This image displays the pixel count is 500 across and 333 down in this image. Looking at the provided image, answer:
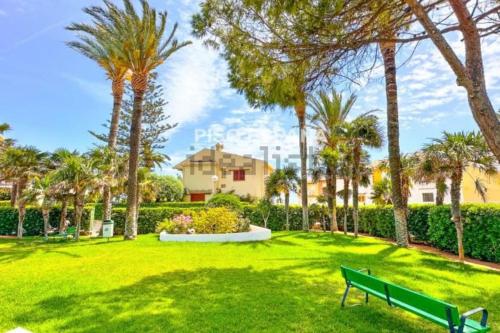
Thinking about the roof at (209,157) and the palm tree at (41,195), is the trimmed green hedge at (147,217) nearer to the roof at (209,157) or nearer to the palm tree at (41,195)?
the palm tree at (41,195)

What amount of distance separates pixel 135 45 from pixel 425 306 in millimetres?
15727

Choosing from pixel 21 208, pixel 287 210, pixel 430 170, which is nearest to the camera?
pixel 430 170

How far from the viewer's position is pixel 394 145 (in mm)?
12977

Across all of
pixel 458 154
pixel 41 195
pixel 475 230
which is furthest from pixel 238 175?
pixel 458 154

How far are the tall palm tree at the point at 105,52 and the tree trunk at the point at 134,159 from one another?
4.27ft

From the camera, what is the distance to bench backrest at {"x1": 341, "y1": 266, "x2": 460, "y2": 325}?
3307mm

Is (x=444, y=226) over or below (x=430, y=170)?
below

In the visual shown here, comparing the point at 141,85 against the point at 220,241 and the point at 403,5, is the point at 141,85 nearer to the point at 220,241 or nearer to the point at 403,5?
the point at 220,241

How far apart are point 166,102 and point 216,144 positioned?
305 inches

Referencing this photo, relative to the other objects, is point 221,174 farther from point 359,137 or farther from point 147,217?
point 359,137

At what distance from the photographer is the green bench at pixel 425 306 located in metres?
3.29

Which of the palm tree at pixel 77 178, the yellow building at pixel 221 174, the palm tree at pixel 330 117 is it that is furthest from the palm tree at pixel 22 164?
the palm tree at pixel 330 117

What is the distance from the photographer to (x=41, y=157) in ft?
68.7

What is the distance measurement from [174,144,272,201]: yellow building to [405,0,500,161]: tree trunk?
92.1ft
